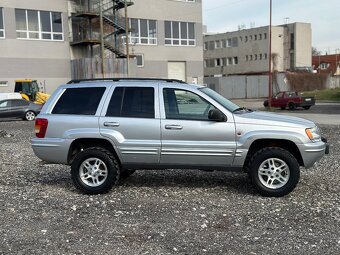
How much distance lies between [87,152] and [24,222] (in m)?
1.65

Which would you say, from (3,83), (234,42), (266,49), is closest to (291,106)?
(3,83)

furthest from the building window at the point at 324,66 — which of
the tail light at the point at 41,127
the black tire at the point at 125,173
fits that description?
the tail light at the point at 41,127

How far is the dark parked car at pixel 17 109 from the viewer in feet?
84.5

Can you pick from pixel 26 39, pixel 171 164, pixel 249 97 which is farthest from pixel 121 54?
pixel 171 164

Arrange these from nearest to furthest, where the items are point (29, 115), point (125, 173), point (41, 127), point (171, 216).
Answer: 1. point (171, 216)
2. point (41, 127)
3. point (125, 173)
4. point (29, 115)

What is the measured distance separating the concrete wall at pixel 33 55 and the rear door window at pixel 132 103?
1253 inches

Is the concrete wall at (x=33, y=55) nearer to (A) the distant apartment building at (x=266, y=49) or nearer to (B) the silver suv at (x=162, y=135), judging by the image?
(B) the silver suv at (x=162, y=135)

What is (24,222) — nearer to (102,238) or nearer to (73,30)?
(102,238)

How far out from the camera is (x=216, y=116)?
A: 21.8 feet

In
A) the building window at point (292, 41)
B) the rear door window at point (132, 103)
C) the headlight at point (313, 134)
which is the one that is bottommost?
the headlight at point (313, 134)

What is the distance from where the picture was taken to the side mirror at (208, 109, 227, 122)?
6.66 metres

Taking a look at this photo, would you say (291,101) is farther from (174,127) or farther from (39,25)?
(174,127)

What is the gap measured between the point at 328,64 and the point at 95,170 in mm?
100921

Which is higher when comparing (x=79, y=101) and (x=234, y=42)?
(x=234, y=42)
